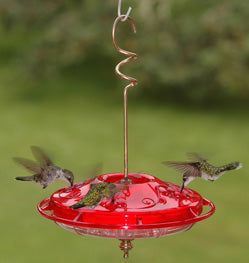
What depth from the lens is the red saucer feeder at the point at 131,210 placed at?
159 centimetres

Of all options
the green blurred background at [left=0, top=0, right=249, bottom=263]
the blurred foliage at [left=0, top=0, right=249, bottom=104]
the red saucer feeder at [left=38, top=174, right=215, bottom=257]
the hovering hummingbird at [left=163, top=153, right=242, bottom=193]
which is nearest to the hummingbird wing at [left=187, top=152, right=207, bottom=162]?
the hovering hummingbird at [left=163, top=153, right=242, bottom=193]

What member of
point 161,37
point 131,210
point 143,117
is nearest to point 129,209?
point 131,210

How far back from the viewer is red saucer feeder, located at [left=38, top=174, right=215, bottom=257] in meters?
1.59

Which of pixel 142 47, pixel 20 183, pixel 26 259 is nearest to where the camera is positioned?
pixel 26 259

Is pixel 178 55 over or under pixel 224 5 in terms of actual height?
under

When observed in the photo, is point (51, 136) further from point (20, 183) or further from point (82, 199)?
point (82, 199)

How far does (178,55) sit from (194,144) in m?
1.29

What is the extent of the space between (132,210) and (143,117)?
776 cm

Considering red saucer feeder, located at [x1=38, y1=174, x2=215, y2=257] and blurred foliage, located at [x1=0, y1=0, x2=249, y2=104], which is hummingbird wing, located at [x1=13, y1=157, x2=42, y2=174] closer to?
red saucer feeder, located at [x1=38, y1=174, x2=215, y2=257]

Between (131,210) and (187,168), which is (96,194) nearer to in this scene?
(131,210)

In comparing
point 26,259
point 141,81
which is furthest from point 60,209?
point 141,81

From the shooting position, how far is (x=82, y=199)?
1.65 meters

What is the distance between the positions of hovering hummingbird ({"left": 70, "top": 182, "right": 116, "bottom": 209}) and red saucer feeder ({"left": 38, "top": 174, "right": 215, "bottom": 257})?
0.7 inches

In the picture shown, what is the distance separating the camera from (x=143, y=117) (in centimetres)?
936
